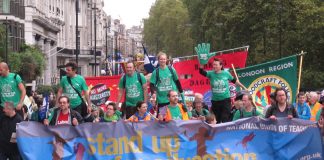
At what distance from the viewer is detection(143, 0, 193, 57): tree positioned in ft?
285

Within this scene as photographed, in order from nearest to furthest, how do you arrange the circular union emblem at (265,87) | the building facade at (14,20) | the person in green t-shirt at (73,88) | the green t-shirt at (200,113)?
the person in green t-shirt at (73,88)
the green t-shirt at (200,113)
the circular union emblem at (265,87)
the building facade at (14,20)

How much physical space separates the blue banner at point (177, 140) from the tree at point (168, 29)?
7195 cm

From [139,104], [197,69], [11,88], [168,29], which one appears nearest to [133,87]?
[139,104]

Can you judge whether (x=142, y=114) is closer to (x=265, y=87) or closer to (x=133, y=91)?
(x=133, y=91)

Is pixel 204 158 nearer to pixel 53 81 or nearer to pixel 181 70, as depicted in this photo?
pixel 181 70

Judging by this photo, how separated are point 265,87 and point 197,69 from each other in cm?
328

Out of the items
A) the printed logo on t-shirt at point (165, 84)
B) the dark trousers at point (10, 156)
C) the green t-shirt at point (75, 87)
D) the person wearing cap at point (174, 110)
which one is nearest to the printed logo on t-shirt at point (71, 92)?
the green t-shirt at point (75, 87)

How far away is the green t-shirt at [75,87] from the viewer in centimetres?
1226

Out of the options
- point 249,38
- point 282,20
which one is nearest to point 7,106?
point 282,20

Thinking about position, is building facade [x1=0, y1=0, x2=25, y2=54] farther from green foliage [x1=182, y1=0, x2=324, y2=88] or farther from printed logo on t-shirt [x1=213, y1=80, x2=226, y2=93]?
printed logo on t-shirt [x1=213, y1=80, x2=226, y2=93]

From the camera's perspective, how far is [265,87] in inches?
609

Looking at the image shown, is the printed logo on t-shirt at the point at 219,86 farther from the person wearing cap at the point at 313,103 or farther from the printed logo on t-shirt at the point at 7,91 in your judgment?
the printed logo on t-shirt at the point at 7,91

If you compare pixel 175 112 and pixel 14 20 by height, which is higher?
pixel 14 20

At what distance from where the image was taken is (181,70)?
19.1 metres
